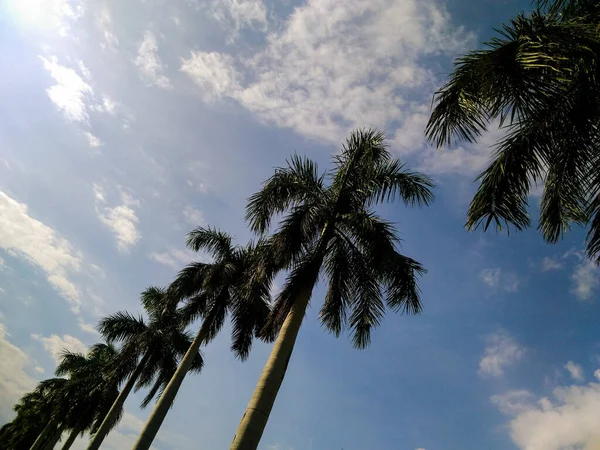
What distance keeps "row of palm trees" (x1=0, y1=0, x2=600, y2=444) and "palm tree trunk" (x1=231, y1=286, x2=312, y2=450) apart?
27 mm

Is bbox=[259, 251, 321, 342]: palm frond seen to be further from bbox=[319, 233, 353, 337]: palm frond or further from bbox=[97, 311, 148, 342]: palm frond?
bbox=[97, 311, 148, 342]: palm frond

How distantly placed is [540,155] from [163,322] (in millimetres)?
18993

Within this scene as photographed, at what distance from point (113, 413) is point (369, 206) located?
17.4m

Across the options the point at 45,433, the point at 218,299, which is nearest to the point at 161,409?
the point at 218,299

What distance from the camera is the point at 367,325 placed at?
10.9 m

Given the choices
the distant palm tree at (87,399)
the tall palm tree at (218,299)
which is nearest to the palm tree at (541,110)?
the tall palm tree at (218,299)

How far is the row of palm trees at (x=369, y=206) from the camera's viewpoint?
6160 mm

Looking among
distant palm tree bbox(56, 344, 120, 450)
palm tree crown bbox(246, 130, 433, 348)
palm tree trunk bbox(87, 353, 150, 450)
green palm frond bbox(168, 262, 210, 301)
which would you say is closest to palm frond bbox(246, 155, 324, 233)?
palm tree crown bbox(246, 130, 433, 348)

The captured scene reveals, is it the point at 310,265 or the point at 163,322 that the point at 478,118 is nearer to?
the point at 310,265

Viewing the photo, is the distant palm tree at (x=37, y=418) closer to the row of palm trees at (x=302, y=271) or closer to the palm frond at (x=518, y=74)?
the row of palm trees at (x=302, y=271)

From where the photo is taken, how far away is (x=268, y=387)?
25.8 ft

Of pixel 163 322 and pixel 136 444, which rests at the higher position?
pixel 163 322

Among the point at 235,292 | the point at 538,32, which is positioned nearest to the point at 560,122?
the point at 538,32

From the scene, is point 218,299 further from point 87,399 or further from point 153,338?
point 87,399
